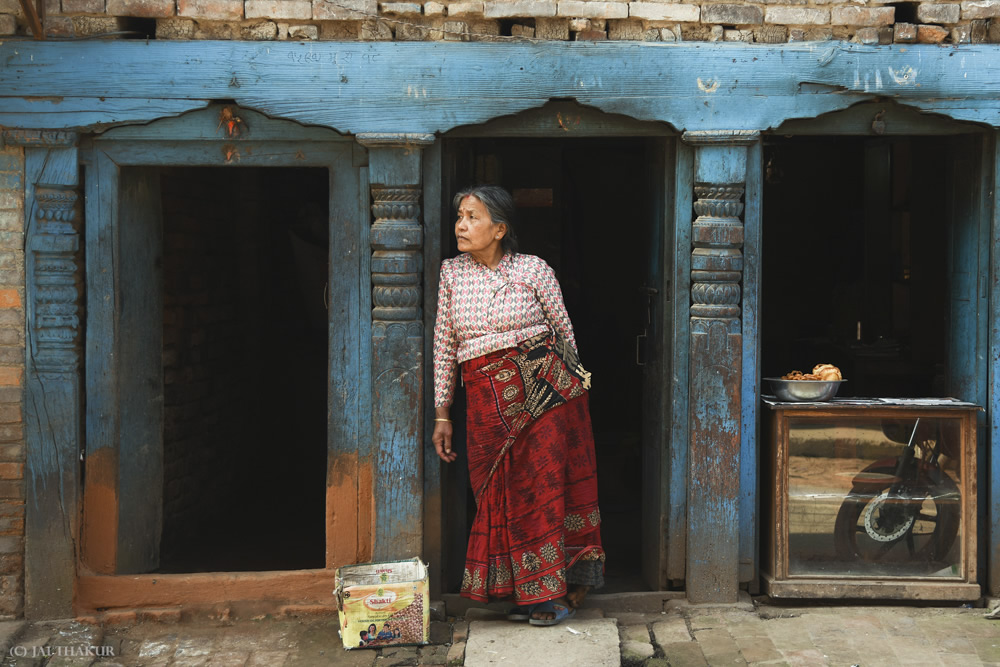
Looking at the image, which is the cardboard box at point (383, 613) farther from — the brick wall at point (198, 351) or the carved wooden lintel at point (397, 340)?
the brick wall at point (198, 351)

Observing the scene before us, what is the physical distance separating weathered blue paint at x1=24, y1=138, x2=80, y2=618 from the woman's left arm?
203 cm

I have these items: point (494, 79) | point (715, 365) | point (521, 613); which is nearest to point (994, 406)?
point (715, 365)

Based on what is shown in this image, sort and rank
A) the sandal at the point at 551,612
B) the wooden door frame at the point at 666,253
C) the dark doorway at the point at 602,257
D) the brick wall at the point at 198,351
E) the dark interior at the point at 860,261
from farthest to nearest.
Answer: the dark interior at the point at 860,261
the dark doorway at the point at 602,257
the brick wall at the point at 198,351
the wooden door frame at the point at 666,253
the sandal at the point at 551,612

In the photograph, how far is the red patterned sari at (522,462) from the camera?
4.02 metres

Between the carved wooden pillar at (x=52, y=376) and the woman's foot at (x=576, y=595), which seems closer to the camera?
the carved wooden pillar at (x=52, y=376)

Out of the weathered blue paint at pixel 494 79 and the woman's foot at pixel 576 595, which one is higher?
the weathered blue paint at pixel 494 79

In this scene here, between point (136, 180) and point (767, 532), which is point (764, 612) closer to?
point (767, 532)

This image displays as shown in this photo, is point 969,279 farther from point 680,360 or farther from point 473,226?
point 473,226

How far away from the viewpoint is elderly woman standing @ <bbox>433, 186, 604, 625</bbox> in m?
4.02

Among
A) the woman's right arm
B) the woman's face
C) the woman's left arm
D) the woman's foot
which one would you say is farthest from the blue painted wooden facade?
the woman's left arm

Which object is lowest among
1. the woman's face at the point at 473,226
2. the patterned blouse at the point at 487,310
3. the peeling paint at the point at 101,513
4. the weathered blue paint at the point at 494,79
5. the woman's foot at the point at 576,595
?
the woman's foot at the point at 576,595

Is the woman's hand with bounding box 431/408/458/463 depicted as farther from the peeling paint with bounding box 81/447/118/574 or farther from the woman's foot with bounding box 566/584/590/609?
the peeling paint with bounding box 81/447/118/574

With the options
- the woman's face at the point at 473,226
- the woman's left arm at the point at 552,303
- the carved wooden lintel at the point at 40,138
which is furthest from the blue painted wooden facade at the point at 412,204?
the woman's left arm at the point at 552,303

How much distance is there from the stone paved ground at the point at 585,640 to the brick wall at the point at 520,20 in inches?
99.2
